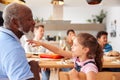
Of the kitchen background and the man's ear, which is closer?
the man's ear

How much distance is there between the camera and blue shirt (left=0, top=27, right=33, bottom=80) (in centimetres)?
98

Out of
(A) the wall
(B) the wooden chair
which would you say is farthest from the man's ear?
(A) the wall

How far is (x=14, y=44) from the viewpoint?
102 centimetres

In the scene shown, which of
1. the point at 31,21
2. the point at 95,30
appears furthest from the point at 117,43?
the point at 31,21

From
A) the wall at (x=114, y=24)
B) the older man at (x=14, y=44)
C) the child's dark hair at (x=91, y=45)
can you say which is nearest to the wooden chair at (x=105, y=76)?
the child's dark hair at (x=91, y=45)

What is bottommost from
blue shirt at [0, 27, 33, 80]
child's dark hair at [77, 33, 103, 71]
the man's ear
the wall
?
the wall

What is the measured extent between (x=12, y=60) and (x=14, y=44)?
7cm

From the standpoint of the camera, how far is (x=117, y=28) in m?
8.87

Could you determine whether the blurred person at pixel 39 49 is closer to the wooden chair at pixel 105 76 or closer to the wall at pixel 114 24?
the wooden chair at pixel 105 76

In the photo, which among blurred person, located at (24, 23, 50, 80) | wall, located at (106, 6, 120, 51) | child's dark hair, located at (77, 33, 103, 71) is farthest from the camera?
wall, located at (106, 6, 120, 51)

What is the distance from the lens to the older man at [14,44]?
3.24 ft

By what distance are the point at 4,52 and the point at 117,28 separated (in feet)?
26.8

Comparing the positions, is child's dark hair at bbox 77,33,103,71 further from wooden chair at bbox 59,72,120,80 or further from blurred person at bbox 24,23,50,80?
blurred person at bbox 24,23,50,80

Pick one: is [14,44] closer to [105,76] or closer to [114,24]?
[105,76]
